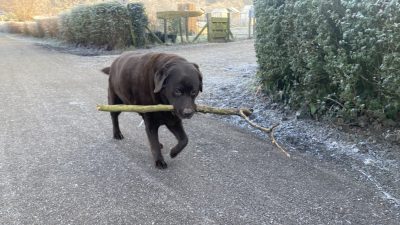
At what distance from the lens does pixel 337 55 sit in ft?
16.0

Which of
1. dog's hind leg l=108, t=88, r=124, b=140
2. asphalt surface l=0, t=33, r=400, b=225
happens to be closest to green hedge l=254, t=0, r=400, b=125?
asphalt surface l=0, t=33, r=400, b=225

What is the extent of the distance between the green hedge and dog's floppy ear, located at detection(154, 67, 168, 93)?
203cm

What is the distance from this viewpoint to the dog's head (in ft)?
13.2

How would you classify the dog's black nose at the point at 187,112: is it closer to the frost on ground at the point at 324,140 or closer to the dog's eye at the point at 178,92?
the dog's eye at the point at 178,92

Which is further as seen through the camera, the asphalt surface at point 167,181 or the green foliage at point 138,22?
the green foliage at point 138,22

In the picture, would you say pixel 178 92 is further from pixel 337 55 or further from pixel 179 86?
pixel 337 55

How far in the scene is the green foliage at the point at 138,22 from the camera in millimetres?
19031

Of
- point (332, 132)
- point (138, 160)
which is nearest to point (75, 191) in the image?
point (138, 160)

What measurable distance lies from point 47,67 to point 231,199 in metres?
11.5

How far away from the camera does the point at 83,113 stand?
7.02m

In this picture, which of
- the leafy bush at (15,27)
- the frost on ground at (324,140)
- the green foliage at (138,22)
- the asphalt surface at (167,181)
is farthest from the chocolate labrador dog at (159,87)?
the leafy bush at (15,27)

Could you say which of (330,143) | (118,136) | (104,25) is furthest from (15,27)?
(330,143)

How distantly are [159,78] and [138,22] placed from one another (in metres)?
15.9

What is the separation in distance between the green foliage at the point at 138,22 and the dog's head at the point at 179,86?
614 inches
